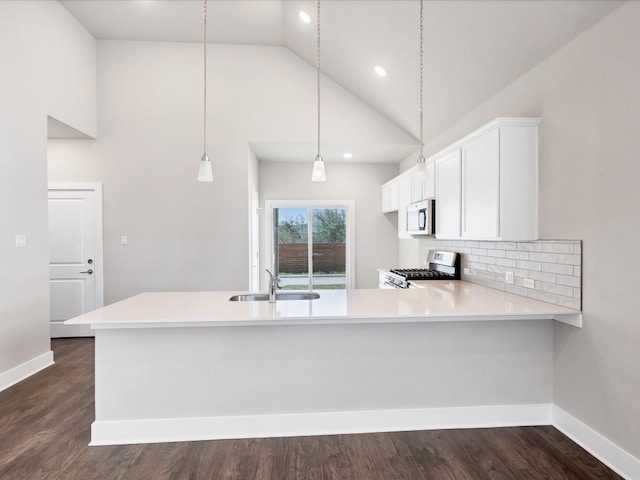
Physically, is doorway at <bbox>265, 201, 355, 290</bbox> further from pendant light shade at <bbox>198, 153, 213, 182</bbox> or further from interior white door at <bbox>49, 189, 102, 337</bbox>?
pendant light shade at <bbox>198, 153, 213, 182</bbox>

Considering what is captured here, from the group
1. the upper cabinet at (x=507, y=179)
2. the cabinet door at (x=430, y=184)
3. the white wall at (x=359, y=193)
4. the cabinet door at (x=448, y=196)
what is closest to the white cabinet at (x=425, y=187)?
the cabinet door at (x=430, y=184)

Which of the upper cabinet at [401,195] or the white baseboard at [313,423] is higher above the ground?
the upper cabinet at [401,195]

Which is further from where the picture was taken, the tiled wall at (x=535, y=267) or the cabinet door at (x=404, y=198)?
the cabinet door at (x=404, y=198)

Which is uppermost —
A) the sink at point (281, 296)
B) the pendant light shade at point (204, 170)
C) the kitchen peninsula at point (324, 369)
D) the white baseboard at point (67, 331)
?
the pendant light shade at point (204, 170)

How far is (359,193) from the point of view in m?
6.09

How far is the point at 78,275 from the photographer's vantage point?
455cm

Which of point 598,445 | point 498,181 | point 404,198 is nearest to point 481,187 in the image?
point 498,181

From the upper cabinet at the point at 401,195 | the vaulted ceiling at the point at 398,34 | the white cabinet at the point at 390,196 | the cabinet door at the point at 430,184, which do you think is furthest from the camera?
the white cabinet at the point at 390,196

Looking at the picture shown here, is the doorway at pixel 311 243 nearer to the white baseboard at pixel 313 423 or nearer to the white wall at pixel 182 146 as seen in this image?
the white wall at pixel 182 146

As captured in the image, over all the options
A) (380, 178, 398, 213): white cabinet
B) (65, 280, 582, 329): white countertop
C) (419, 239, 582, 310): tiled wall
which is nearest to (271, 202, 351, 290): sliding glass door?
(380, 178, 398, 213): white cabinet

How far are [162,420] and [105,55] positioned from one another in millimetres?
4518

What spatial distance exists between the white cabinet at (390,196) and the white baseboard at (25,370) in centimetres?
454

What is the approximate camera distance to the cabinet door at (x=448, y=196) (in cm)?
317

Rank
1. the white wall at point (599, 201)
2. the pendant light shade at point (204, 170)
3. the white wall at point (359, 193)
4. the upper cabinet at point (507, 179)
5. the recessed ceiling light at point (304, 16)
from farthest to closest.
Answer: the white wall at point (359, 193)
the recessed ceiling light at point (304, 16)
the pendant light shade at point (204, 170)
the upper cabinet at point (507, 179)
the white wall at point (599, 201)
